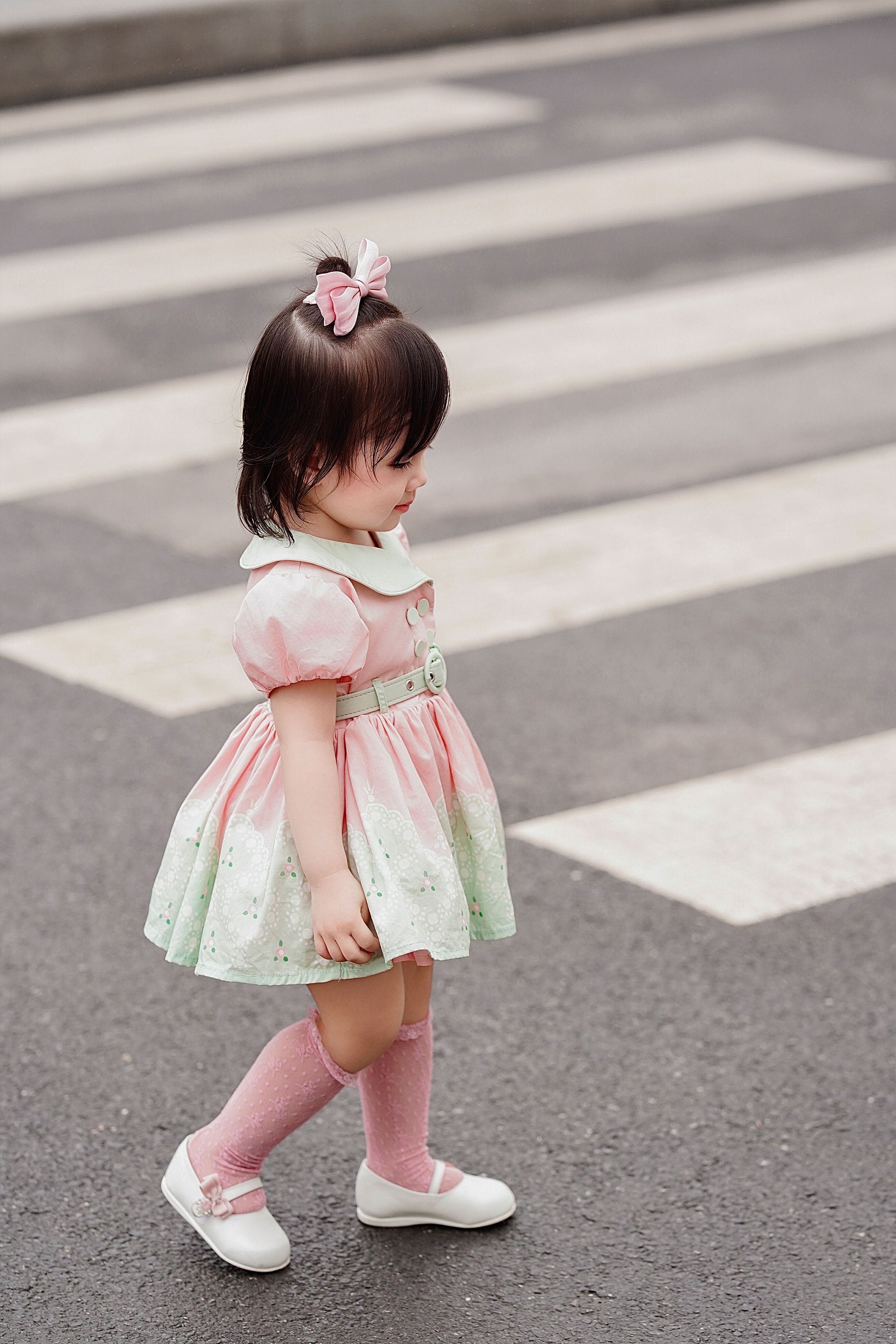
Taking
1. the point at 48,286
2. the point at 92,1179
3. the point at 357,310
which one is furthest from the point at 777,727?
the point at 48,286

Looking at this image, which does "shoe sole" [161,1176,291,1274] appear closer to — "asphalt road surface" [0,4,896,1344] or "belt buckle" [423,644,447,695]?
"asphalt road surface" [0,4,896,1344]

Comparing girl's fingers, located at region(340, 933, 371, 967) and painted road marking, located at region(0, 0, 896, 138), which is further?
painted road marking, located at region(0, 0, 896, 138)

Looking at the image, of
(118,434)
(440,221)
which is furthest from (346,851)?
(440,221)

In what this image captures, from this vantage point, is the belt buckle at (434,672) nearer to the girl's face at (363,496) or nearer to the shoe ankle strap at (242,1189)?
the girl's face at (363,496)

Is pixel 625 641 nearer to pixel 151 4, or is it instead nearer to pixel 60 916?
pixel 60 916

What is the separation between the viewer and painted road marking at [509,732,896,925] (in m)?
4.16

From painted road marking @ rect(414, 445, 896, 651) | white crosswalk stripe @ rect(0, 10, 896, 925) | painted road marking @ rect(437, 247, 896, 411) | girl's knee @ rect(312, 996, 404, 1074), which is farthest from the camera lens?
painted road marking @ rect(437, 247, 896, 411)

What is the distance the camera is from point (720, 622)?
5594 millimetres

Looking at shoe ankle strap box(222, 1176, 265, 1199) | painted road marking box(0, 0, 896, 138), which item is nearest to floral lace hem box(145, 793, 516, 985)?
shoe ankle strap box(222, 1176, 265, 1199)

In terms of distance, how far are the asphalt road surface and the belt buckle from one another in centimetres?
87

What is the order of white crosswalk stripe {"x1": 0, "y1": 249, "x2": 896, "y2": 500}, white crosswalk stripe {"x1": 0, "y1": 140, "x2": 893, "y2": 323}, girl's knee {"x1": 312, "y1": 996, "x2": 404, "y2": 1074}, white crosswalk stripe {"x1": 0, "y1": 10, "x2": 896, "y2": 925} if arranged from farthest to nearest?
white crosswalk stripe {"x1": 0, "y1": 140, "x2": 893, "y2": 323}, white crosswalk stripe {"x1": 0, "y1": 249, "x2": 896, "y2": 500}, white crosswalk stripe {"x1": 0, "y1": 10, "x2": 896, "y2": 925}, girl's knee {"x1": 312, "y1": 996, "x2": 404, "y2": 1074}

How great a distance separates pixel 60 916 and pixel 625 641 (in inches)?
76.5

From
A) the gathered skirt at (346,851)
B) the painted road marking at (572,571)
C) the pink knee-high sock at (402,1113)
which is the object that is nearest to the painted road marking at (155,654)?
the painted road marking at (572,571)

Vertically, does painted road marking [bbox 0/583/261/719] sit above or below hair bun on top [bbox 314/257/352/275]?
below
